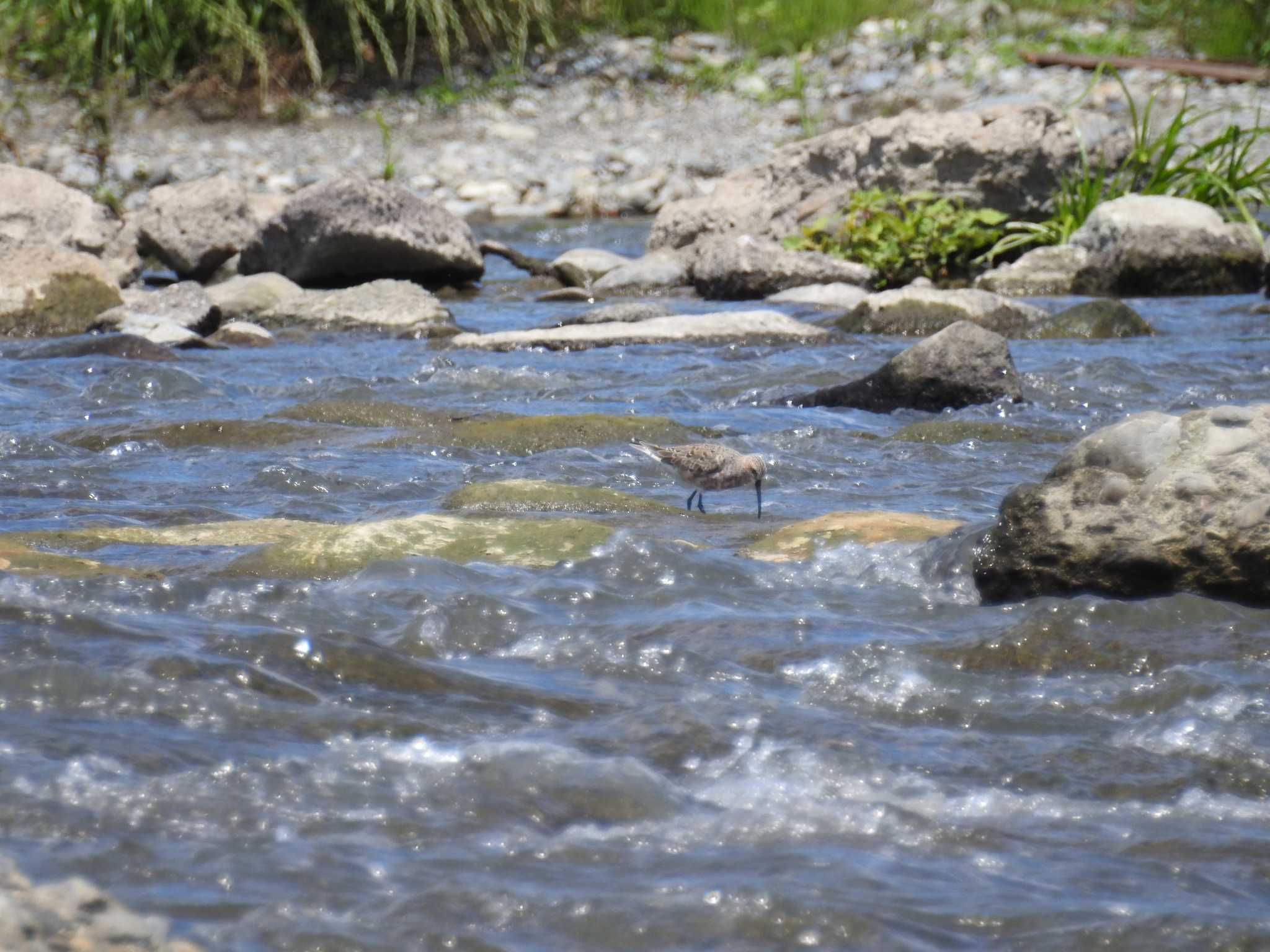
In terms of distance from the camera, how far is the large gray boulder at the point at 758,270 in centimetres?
1108

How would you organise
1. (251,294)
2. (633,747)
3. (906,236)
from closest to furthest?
1. (633,747)
2. (251,294)
3. (906,236)

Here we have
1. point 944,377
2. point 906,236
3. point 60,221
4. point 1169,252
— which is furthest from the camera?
point 906,236

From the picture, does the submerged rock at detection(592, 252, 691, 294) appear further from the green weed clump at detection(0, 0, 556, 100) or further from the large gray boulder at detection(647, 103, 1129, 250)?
the green weed clump at detection(0, 0, 556, 100)

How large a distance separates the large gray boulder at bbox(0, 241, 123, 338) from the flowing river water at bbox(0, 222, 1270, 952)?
4547 mm

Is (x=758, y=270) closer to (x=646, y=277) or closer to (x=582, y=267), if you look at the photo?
(x=646, y=277)

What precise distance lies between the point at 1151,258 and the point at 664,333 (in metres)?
3.80

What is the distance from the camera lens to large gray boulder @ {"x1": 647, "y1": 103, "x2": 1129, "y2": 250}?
1224 centimetres

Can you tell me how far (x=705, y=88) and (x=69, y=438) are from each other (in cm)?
1547

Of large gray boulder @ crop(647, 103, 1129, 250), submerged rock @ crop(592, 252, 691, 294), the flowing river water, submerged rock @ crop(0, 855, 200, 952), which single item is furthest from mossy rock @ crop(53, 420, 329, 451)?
large gray boulder @ crop(647, 103, 1129, 250)

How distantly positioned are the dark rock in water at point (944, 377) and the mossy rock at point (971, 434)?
44 cm

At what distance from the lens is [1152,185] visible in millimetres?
12039

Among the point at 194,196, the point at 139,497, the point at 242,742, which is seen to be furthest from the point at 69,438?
the point at 194,196

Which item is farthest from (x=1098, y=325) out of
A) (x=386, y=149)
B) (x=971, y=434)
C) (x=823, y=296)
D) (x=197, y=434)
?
(x=386, y=149)

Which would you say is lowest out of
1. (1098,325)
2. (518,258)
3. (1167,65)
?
(518,258)
